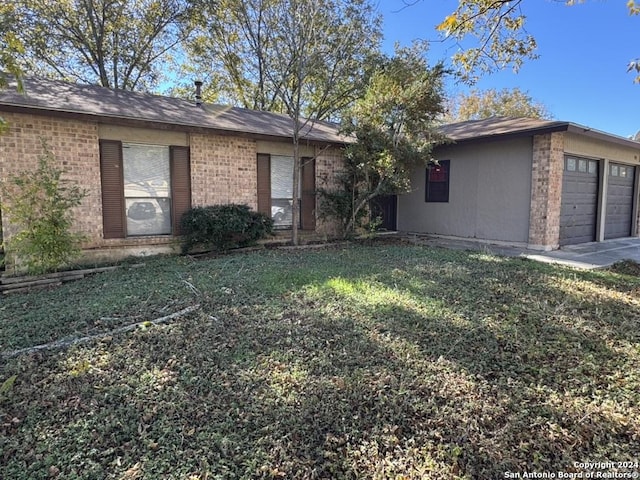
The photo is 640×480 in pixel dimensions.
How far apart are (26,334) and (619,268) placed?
29.0ft

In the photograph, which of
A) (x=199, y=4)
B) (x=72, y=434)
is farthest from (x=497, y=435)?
(x=199, y=4)

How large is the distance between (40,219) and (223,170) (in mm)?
3663

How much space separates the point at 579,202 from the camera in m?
9.51

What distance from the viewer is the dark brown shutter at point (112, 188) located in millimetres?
7148

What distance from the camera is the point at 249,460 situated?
204 centimetres

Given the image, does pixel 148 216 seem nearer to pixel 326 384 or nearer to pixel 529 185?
pixel 326 384

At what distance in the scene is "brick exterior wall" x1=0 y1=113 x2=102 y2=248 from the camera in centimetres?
627

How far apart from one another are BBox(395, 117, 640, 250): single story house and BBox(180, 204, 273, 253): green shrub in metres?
5.07

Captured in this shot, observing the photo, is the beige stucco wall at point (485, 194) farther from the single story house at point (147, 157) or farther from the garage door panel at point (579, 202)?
the single story house at point (147, 157)

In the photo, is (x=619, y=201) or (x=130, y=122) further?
(x=619, y=201)

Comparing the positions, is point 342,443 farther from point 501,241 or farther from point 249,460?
point 501,241

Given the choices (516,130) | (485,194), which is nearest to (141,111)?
(516,130)

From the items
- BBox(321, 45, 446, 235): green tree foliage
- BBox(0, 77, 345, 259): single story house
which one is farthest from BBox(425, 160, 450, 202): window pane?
BBox(0, 77, 345, 259): single story house

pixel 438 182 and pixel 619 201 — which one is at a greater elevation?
pixel 438 182
